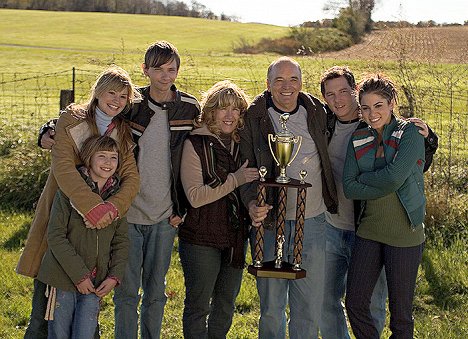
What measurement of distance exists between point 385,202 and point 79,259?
6.35 feet

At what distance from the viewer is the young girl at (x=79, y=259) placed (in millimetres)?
4570

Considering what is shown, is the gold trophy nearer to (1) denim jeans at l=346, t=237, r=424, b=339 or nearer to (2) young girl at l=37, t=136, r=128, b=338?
(1) denim jeans at l=346, t=237, r=424, b=339

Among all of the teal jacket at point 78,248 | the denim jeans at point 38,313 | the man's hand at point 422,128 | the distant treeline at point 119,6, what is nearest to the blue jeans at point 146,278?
the teal jacket at point 78,248

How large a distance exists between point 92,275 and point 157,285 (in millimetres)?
560

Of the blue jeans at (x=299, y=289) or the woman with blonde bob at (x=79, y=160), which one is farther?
the blue jeans at (x=299, y=289)

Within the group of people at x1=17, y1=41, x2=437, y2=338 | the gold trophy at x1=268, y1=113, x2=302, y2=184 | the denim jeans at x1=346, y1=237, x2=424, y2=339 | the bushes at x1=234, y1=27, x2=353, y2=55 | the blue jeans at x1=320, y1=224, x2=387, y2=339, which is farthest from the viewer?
the bushes at x1=234, y1=27, x2=353, y2=55

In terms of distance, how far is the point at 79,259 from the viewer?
4562 mm

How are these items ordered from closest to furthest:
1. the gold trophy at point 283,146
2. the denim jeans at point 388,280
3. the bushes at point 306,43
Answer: the gold trophy at point 283,146 → the denim jeans at point 388,280 → the bushes at point 306,43

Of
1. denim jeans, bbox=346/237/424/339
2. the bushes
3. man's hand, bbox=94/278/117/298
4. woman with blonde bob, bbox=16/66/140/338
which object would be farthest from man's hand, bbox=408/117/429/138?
the bushes

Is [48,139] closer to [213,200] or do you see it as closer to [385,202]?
[213,200]

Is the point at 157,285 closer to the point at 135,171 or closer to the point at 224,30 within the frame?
the point at 135,171

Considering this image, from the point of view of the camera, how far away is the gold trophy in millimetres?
4547

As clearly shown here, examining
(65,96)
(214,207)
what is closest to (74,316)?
(214,207)

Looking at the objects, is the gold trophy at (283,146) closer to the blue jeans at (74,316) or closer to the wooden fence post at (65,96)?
the blue jeans at (74,316)
